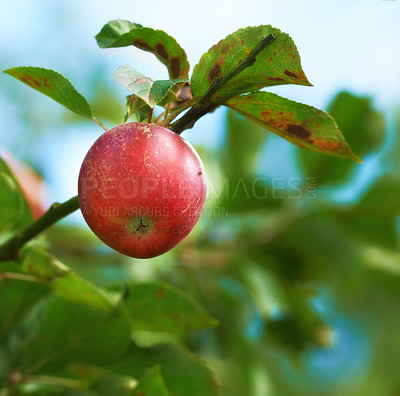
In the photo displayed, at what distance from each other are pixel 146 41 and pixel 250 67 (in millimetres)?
151

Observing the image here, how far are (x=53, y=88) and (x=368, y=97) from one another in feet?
3.78

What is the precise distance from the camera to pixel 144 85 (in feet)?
1.99

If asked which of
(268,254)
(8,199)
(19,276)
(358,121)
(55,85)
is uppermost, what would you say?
(55,85)

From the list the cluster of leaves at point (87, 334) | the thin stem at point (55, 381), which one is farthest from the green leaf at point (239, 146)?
the thin stem at point (55, 381)

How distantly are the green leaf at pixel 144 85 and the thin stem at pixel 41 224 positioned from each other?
0.50 feet

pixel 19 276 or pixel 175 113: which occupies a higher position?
pixel 175 113

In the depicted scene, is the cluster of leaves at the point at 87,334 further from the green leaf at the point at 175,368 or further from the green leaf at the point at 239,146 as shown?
the green leaf at the point at 239,146

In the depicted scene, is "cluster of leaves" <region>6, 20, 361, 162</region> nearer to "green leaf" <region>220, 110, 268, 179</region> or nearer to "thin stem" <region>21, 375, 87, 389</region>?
"thin stem" <region>21, 375, 87, 389</region>

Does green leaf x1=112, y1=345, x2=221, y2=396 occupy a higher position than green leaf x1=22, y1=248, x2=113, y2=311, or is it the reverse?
green leaf x1=22, y1=248, x2=113, y2=311

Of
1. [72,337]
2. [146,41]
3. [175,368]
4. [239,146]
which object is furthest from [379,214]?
[146,41]

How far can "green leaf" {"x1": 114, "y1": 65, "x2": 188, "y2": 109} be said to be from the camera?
1.91 ft

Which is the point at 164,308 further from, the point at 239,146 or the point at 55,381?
the point at 239,146

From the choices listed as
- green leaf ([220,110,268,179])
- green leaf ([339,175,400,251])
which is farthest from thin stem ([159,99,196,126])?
green leaf ([339,175,400,251])

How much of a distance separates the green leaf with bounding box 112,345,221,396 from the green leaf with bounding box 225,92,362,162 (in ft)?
1.51
